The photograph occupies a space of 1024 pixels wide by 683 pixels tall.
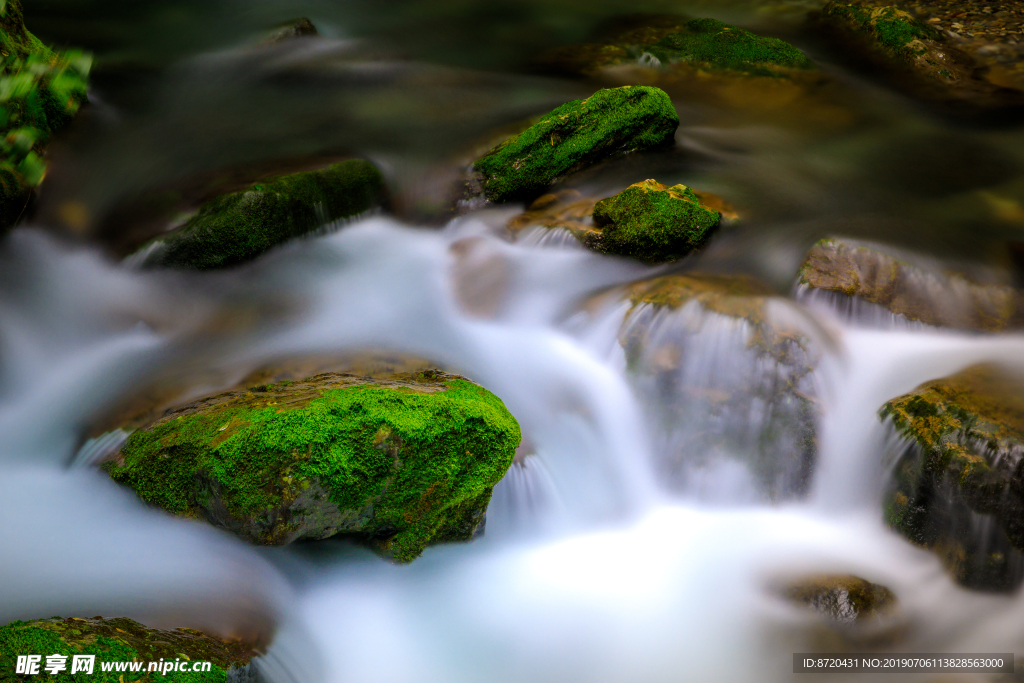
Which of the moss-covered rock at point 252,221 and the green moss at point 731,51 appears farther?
the green moss at point 731,51

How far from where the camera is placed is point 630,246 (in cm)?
598

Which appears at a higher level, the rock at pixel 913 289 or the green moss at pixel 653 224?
the green moss at pixel 653 224

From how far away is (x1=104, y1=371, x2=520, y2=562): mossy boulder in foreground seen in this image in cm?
338

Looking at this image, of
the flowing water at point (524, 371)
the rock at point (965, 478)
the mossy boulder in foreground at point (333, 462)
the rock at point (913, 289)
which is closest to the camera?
the mossy boulder in foreground at point (333, 462)

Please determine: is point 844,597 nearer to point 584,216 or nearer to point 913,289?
point 913,289

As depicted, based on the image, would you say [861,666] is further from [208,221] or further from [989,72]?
[989,72]

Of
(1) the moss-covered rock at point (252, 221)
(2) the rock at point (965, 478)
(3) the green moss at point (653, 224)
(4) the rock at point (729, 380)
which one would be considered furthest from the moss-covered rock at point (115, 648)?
(3) the green moss at point (653, 224)

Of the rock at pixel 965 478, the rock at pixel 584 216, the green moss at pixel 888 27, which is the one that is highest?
the green moss at pixel 888 27

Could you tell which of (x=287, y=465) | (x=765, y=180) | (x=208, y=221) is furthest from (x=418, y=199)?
(x=287, y=465)

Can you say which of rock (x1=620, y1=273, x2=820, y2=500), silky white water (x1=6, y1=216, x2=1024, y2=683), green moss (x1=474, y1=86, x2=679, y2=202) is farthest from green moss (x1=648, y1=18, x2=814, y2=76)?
rock (x1=620, y1=273, x2=820, y2=500)

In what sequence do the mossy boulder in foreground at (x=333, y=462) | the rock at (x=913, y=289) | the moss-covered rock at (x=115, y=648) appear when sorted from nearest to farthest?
the moss-covered rock at (x=115, y=648) → the mossy boulder in foreground at (x=333, y=462) → the rock at (x=913, y=289)

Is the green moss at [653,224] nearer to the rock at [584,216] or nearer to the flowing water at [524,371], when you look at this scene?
the rock at [584,216]

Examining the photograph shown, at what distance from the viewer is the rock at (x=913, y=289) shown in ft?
17.4

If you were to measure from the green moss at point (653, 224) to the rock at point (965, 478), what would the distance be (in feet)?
7.33
